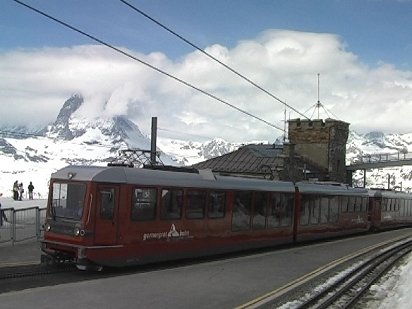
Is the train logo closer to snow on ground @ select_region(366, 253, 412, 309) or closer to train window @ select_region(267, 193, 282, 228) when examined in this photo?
snow on ground @ select_region(366, 253, 412, 309)

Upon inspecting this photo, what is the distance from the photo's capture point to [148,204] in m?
15.6

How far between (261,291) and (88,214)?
437 cm

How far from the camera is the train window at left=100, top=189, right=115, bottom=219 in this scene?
1433 centimetres

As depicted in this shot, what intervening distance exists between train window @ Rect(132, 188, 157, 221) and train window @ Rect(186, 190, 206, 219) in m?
1.60

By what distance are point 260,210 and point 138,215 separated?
718 centimetres

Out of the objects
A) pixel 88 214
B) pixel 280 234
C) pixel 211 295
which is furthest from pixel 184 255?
pixel 280 234

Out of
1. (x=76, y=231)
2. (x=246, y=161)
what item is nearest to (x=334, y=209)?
(x=76, y=231)

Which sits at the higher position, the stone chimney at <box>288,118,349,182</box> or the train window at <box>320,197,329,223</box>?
the stone chimney at <box>288,118,349,182</box>

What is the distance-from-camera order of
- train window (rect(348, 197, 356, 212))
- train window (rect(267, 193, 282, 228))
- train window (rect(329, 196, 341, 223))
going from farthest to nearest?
1. train window (rect(348, 197, 356, 212))
2. train window (rect(329, 196, 341, 223))
3. train window (rect(267, 193, 282, 228))

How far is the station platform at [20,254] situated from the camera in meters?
15.2

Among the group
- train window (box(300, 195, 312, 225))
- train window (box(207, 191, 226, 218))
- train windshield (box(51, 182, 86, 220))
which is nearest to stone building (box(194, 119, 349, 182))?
train window (box(300, 195, 312, 225))

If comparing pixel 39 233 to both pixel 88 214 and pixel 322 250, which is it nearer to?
pixel 88 214

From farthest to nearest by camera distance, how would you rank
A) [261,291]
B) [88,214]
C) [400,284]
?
[400,284], [88,214], [261,291]

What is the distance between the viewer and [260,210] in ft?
70.2
